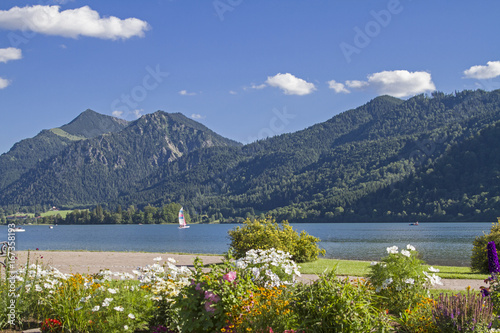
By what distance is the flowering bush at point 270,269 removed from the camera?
323 inches

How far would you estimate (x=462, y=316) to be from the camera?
237 inches

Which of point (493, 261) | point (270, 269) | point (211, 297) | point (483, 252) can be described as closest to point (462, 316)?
point (493, 261)

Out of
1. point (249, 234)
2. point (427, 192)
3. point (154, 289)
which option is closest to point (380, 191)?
point (427, 192)

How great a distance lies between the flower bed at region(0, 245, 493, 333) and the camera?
Answer: 6.20 m

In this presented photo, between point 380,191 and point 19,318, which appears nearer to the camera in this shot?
point 19,318

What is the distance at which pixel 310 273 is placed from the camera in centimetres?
1703

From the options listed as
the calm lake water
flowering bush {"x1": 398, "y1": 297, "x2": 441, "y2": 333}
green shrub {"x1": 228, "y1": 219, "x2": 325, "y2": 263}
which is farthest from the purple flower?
the calm lake water

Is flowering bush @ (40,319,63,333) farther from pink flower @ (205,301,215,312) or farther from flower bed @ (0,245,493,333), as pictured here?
pink flower @ (205,301,215,312)

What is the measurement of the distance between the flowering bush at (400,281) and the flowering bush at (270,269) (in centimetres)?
153

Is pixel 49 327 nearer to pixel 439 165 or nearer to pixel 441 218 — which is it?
pixel 441 218

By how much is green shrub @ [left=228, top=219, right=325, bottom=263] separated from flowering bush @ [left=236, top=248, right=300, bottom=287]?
11666mm

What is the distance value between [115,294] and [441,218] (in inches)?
5703

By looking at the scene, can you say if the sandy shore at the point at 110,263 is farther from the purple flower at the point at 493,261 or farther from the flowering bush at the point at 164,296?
the flowering bush at the point at 164,296

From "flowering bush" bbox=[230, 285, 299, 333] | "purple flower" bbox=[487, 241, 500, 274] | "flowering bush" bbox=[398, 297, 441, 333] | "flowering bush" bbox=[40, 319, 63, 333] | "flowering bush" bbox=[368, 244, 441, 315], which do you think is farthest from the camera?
"flowering bush" bbox=[368, 244, 441, 315]
